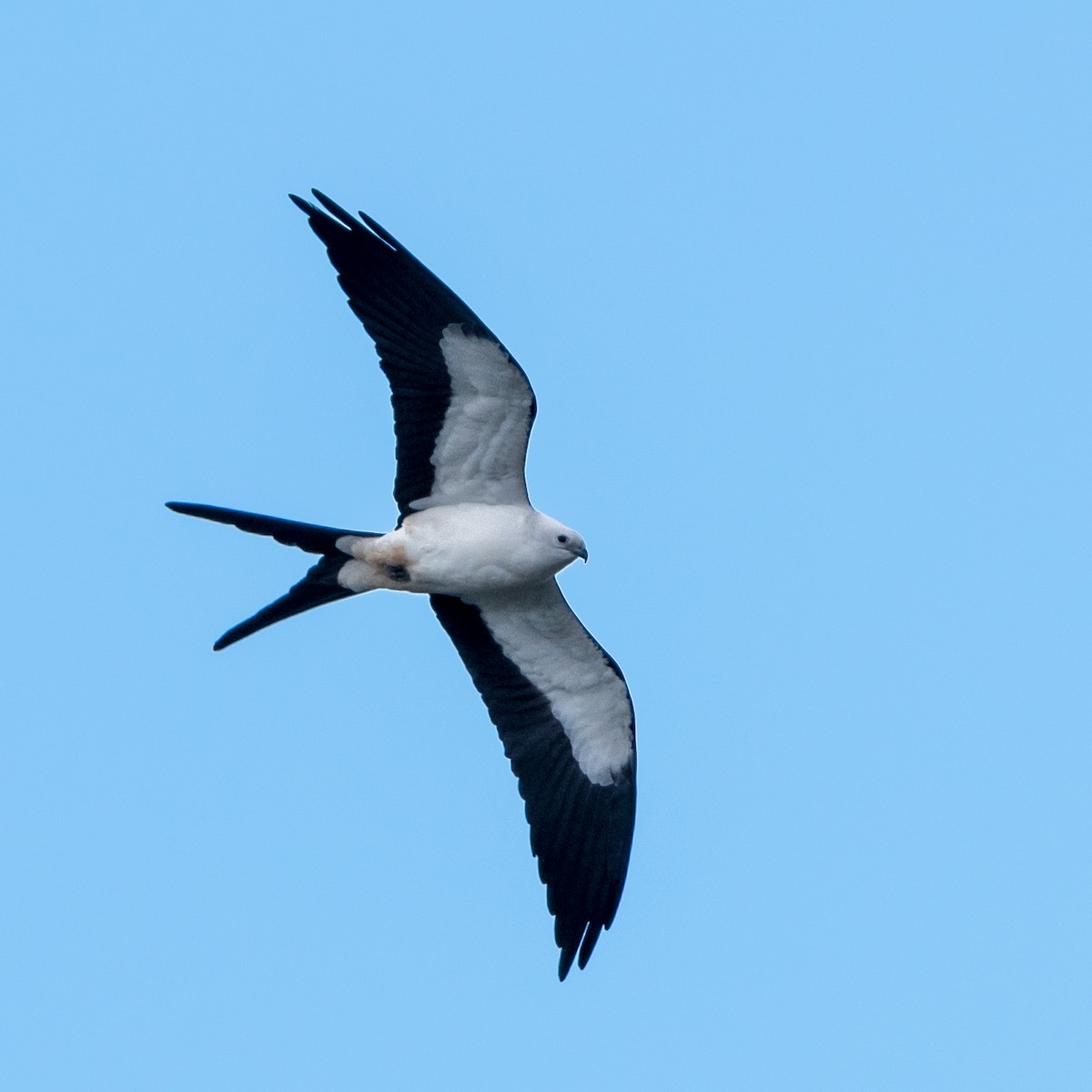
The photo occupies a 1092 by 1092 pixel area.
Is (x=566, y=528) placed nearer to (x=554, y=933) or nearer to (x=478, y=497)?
(x=478, y=497)

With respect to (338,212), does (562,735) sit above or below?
below

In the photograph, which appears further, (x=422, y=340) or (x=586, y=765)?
(x=586, y=765)

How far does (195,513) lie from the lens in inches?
481

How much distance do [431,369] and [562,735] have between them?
266 cm

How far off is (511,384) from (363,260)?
3.82 feet

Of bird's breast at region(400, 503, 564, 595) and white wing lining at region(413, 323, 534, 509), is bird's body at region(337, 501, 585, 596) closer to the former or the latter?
bird's breast at region(400, 503, 564, 595)

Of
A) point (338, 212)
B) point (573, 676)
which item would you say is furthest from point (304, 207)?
point (573, 676)

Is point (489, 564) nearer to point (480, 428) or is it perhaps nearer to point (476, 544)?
point (476, 544)

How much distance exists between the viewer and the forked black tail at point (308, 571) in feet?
40.6

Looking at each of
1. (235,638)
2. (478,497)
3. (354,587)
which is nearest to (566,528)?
(478,497)

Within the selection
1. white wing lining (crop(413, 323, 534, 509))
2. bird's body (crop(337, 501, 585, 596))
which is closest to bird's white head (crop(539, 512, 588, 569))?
bird's body (crop(337, 501, 585, 596))

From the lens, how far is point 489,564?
41.9 feet

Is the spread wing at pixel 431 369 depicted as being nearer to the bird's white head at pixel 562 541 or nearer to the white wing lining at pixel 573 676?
the bird's white head at pixel 562 541

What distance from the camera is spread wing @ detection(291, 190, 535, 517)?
39.9 feet
